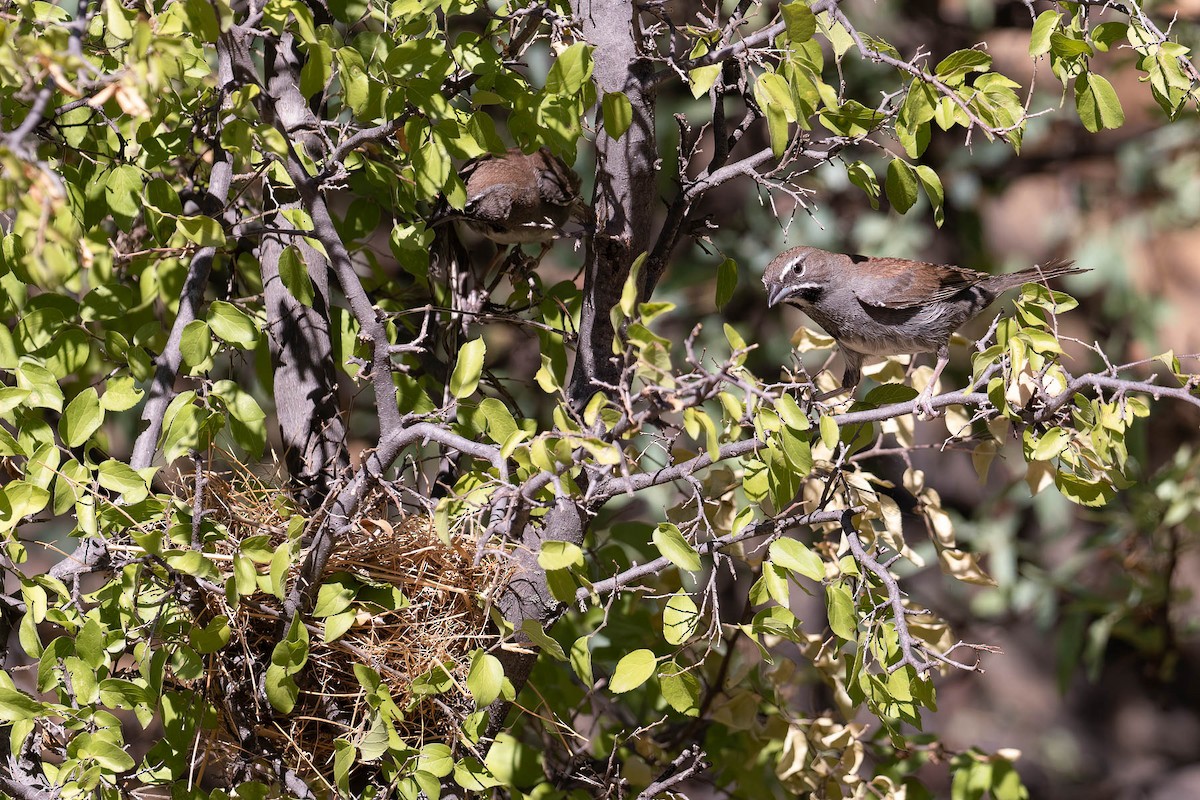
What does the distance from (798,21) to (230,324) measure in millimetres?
1072

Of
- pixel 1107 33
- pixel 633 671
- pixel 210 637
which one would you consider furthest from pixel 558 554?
pixel 1107 33

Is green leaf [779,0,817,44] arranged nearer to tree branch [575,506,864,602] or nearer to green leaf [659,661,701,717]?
tree branch [575,506,864,602]

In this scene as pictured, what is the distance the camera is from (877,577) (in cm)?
217

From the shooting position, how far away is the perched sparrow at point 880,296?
122 inches

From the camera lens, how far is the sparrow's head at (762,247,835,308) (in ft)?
10.3

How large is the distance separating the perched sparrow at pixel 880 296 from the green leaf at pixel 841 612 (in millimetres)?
1267

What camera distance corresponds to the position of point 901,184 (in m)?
1.95

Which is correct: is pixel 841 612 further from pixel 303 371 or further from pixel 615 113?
pixel 303 371

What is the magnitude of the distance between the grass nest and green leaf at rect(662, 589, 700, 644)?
355 millimetres

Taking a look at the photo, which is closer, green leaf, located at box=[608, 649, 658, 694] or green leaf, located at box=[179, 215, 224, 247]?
green leaf, located at box=[179, 215, 224, 247]

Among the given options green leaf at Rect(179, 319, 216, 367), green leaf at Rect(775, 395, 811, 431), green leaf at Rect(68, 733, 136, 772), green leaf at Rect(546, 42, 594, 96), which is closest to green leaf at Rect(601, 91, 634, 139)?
green leaf at Rect(546, 42, 594, 96)

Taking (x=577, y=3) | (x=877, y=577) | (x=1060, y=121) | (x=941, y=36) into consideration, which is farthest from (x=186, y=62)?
(x=1060, y=121)

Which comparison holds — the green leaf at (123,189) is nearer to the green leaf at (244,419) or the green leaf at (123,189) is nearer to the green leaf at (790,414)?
the green leaf at (244,419)

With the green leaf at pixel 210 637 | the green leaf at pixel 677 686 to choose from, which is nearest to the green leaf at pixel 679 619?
the green leaf at pixel 677 686
